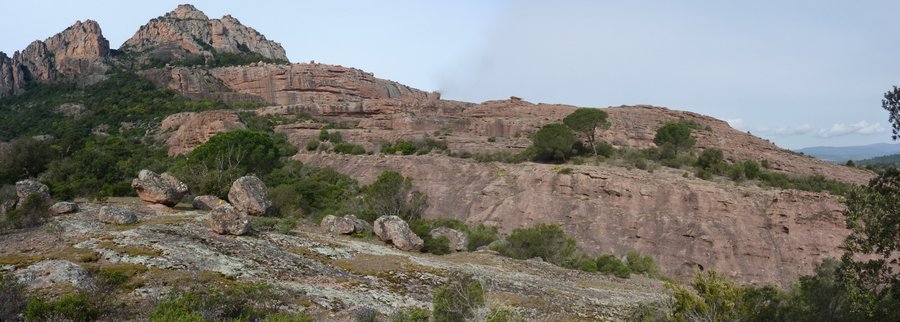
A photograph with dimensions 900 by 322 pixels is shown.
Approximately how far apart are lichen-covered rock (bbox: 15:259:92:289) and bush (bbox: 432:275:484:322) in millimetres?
6553

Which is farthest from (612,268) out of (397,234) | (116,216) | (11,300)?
(11,300)

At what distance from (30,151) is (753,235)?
46662 millimetres

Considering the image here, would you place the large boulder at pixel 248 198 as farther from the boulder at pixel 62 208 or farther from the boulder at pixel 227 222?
the boulder at pixel 62 208

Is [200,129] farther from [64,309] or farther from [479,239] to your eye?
[64,309]

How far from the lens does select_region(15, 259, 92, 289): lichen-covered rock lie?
879cm

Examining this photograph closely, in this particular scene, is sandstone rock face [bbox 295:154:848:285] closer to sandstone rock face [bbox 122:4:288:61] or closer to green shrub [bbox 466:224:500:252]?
green shrub [bbox 466:224:500:252]

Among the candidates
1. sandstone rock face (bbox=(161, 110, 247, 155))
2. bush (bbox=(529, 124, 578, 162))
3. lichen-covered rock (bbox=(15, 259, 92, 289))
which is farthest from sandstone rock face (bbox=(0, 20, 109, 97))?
lichen-covered rock (bbox=(15, 259, 92, 289))

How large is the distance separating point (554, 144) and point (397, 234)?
24.3 m

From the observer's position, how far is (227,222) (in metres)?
14.8

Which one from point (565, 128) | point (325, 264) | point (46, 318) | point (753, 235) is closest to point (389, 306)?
point (325, 264)

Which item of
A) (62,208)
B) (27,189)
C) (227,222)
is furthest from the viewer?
(27,189)

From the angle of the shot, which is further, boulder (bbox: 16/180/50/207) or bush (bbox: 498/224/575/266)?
bush (bbox: 498/224/575/266)

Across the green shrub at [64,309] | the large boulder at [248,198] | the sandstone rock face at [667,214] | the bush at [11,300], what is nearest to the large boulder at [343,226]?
the large boulder at [248,198]

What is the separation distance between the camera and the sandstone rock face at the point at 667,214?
84.4 feet
